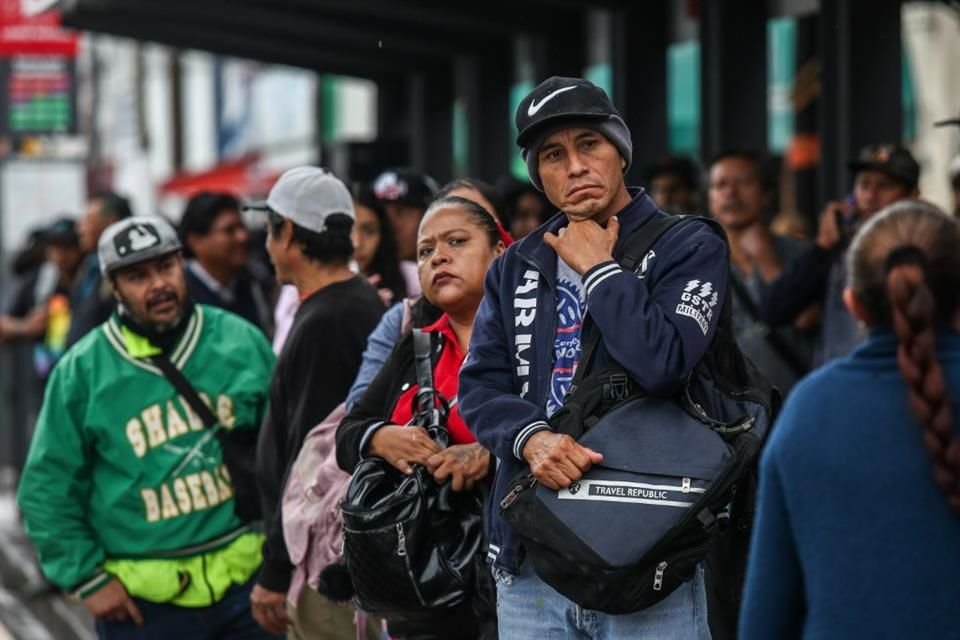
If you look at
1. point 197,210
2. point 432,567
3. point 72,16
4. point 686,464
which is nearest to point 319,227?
point 432,567

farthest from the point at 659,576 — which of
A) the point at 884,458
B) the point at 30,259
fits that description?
the point at 30,259

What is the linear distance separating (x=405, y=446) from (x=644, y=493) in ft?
3.47

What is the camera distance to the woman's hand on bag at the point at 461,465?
15.2 feet

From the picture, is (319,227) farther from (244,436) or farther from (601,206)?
(601,206)

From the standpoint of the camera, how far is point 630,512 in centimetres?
379

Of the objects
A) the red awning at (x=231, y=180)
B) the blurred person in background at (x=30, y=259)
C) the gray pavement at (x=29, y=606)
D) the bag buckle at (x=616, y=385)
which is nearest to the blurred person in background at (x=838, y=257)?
the bag buckle at (x=616, y=385)

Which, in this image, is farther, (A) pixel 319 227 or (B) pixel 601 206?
(A) pixel 319 227

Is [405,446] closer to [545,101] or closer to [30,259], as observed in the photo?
[545,101]

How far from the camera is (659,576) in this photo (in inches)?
149

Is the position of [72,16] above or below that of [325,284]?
above

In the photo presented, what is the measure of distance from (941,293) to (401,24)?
906cm

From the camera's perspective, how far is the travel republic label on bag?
149 inches

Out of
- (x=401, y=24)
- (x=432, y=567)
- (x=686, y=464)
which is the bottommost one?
(x=432, y=567)

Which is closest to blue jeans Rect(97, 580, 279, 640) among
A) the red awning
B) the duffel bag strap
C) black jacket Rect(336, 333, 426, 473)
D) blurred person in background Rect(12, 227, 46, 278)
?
black jacket Rect(336, 333, 426, 473)
